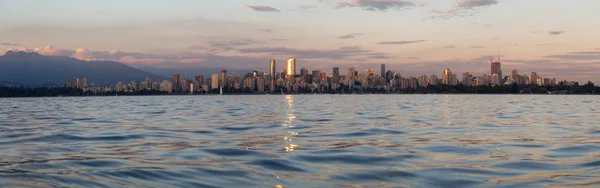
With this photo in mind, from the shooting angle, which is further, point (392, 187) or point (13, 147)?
point (13, 147)

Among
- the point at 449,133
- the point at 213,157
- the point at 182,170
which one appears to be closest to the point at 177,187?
the point at 182,170

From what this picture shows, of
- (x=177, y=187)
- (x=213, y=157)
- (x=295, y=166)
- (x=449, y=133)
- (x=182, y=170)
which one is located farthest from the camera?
(x=449, y=133)

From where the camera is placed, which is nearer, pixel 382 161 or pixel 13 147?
pixel 382 161

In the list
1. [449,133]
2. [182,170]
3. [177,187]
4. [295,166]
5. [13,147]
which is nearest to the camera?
[177,187]

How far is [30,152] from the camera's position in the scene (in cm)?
1684

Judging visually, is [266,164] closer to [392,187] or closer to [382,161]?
[382,161]

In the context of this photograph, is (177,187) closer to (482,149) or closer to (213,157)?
(213,157)

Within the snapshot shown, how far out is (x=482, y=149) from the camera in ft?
Answer: 57.3

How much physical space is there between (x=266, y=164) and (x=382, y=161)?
298 centimetres

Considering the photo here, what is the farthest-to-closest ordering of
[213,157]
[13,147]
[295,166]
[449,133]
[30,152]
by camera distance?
1. [449,133]
2. [13,147]
3. [30,152]
4. [213,157]
5. [295,166]

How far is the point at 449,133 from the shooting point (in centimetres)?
2402

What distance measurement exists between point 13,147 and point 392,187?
13344 millimetres

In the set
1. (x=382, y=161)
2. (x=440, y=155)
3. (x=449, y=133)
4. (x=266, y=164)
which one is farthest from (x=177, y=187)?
(x=449, y=133)

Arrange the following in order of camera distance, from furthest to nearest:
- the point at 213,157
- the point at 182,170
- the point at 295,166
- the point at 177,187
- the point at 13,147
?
the point at 13,147 < the point at 213,157 < the point at 295,166 < the point at 182,170 < the point at 177,187
